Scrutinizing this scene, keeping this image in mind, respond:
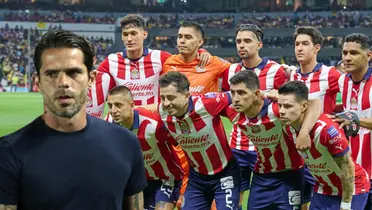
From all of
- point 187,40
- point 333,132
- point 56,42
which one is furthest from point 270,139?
point 56,42

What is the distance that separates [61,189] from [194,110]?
3190 mm

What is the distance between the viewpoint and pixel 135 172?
262 centimetres

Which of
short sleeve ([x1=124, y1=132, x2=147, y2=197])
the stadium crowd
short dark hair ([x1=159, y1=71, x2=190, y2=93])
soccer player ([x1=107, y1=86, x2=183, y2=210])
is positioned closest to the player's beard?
short sleeve ([x1=124, y1=132, x2=147, y2=197])

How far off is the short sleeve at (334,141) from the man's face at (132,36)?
2.75 metres

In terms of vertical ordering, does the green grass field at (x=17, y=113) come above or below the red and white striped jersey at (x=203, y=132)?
below

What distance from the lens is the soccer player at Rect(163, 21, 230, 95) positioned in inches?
257

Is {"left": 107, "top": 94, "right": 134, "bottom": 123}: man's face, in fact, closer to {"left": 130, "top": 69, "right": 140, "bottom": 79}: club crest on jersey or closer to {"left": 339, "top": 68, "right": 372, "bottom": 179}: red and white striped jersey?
{"left": 130, "top": 69, "right": 140, "bottom": 79}: club crest on jersey

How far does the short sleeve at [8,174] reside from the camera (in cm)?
231

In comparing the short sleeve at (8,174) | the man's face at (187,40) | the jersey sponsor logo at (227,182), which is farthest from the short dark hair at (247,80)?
the short sleeve at (8,174)

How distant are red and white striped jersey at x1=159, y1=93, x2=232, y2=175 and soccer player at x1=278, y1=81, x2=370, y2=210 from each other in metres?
0.81

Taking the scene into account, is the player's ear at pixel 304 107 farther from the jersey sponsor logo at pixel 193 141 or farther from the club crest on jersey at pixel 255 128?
the jersey sponsor logo at pixel 193 141

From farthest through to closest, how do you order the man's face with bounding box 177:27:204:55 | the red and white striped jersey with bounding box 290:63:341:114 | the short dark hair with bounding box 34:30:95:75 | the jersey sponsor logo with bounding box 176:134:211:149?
the man's face with bounding box 177:27:204:55, the red and white striped jersey with bounding box 290:63:341:114, the jersey sponsor logo with bounding box 176:134:211:149, the short dark hair with bounding box 34:30:95:75

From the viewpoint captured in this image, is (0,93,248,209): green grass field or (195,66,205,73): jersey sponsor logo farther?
(0,93,248,209): green grass field

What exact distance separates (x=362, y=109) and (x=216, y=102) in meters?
1.44
